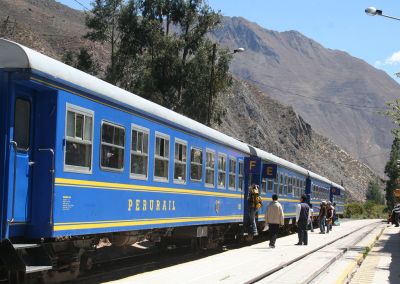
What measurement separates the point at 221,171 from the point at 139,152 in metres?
5.96

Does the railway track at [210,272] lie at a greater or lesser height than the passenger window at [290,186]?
lesser

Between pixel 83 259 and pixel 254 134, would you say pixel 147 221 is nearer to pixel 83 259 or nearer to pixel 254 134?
pixel 83 259

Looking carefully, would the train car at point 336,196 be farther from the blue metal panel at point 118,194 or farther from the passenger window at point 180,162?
the passenger window at point 180,162

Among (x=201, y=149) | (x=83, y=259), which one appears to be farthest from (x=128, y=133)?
(x=201, y=149)

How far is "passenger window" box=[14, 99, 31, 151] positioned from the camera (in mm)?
8797

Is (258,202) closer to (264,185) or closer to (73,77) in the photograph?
→ (264,185)

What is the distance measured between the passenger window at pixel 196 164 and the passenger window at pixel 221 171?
167cm

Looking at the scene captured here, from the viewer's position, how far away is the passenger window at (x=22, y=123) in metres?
8.80

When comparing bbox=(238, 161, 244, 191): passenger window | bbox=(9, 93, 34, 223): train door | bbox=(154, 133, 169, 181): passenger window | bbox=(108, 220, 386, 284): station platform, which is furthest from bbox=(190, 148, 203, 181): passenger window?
bbox=(9, 93, 34, 223): train door

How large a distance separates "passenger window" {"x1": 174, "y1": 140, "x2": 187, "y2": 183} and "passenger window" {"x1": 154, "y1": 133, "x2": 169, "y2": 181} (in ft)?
1.94

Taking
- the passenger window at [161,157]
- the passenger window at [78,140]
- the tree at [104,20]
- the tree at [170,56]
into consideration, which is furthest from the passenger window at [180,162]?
the tree at [104,20]

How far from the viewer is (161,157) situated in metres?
13.3

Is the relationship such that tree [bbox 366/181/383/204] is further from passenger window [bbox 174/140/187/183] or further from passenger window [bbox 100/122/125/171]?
passenger window [bbox 100/122/125/171]

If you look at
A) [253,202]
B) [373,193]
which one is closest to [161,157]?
[253,202]
